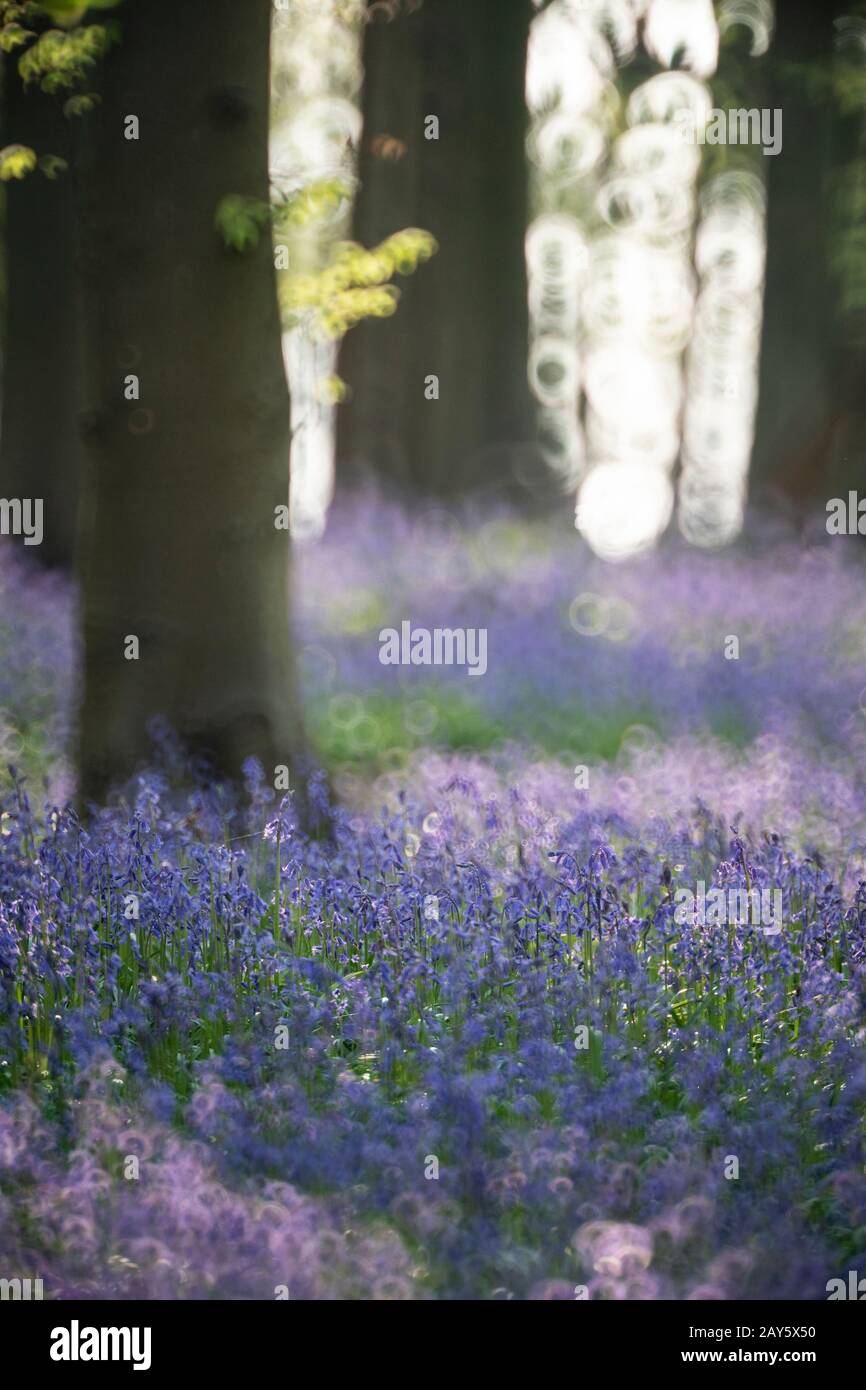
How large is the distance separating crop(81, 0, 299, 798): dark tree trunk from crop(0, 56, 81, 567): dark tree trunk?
6.04 metres

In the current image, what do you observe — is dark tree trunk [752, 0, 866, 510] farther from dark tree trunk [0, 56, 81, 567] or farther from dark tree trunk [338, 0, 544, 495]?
dark tree trunk [0, 56, 81, 567]

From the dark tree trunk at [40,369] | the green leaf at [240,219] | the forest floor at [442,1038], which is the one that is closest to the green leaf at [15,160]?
the green leaf at [240,219]

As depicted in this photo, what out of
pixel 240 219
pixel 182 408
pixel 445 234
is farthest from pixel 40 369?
pixel 240 219

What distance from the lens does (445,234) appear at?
13375 mm

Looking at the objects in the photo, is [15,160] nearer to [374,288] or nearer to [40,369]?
[374,288]

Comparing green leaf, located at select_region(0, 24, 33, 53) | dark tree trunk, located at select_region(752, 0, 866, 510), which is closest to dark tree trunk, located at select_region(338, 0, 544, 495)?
dark tree trunk, located at select_region(752, 0, 866, 510)

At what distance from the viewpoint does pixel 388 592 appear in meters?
11.0

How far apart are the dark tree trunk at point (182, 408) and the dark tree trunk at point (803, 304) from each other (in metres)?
→ 7.73

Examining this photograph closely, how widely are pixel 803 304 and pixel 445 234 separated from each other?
410 cm

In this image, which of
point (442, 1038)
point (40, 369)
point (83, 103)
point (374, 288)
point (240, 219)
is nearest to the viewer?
point (442, 1038)

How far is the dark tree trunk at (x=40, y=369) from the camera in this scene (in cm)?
1179
